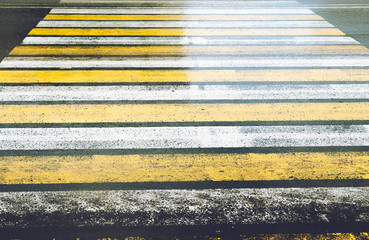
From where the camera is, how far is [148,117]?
Result: 4.11 m

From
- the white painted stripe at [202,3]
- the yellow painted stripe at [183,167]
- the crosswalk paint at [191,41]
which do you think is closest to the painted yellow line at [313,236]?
the yellow painted stripe at [183,167]

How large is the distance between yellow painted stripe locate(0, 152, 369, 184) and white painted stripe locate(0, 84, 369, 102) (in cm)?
123

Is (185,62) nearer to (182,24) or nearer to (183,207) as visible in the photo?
(182,24)

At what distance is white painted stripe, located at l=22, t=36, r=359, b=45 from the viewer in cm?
630

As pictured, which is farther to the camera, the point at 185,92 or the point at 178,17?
the point at 178,17

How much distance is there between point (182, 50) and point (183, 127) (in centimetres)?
242

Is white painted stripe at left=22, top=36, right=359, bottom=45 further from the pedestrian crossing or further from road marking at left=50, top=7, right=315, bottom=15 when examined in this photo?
road marking at left=50, top=7, right=315, bottom=15

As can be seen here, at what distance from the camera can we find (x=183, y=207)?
9.34 feet

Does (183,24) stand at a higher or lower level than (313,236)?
higher

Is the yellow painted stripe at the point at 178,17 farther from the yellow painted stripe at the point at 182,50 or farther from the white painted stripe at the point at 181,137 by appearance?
the white painted stripe at the point at 181,137

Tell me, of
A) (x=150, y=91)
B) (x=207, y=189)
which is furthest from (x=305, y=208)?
(x=150, y=91)

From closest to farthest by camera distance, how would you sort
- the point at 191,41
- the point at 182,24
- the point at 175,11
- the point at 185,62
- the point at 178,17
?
the point at 185,62 → the point at 191,41 → the point at 182,24 → the point at 178,17 → the point at 175,11

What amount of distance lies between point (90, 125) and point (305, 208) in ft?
7.43

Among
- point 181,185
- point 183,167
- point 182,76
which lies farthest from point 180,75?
point 181,185
